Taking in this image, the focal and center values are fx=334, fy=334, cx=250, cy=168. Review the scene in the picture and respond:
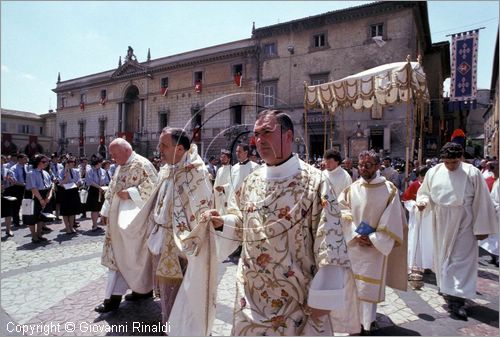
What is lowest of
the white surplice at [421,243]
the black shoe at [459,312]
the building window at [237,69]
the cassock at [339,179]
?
the black shoe at [459,312]

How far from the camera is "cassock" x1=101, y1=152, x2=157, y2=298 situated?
385 centimetres

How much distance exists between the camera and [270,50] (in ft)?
79.6

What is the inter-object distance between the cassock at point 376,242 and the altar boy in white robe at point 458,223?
0.97 metres

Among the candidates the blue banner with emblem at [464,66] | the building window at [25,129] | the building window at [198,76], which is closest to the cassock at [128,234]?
the blue banner with emblem at [464,66]

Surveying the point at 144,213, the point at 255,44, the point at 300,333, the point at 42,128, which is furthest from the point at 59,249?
the point at 42,128

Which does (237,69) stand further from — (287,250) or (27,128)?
(27,128)

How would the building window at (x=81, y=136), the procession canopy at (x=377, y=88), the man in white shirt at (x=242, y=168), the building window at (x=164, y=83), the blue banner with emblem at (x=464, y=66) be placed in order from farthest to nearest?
the building window at (x=81, y=136)
the building window at (x=164, y=83)
the blue banner with emblem at (x=464, y=66)
the man in white shirt at (x=242, y=168)
the procession canopy at (x=377, y=88)

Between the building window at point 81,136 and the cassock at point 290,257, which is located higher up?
the building window at point 81,136

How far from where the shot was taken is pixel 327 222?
1906mm

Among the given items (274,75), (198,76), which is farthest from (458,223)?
(198,76)

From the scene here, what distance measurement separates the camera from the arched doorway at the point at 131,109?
34.6 metres

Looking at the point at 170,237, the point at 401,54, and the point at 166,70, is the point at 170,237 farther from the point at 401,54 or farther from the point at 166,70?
the point at 166,70

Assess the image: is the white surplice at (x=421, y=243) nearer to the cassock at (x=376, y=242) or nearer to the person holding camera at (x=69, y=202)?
the cassock at (x=376, y=242)

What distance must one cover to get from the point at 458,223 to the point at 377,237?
1.53 meters
